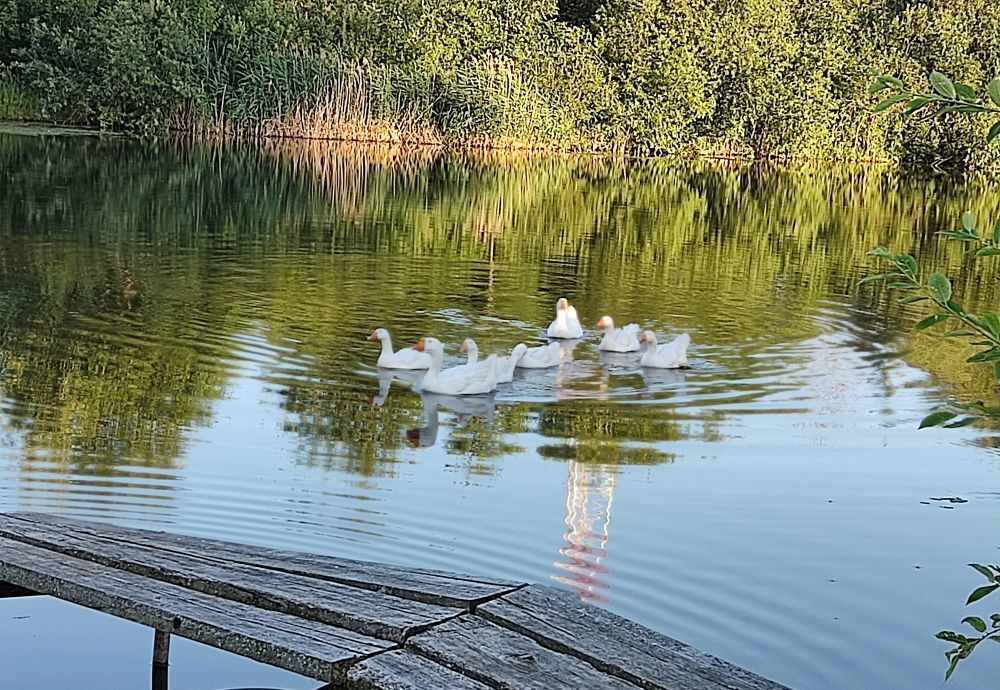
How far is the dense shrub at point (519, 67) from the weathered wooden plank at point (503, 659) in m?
27.6

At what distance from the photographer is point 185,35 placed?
106ft

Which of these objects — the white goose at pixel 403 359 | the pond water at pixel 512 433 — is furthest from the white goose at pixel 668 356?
the white goose at pixel 403 359

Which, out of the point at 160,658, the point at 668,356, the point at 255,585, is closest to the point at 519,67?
the point at 668,356

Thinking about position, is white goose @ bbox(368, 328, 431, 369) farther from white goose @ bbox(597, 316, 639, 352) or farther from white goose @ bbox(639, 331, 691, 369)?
white goose @ bbox(597, 316, 639, 352)

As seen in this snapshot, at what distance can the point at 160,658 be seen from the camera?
4.07 m

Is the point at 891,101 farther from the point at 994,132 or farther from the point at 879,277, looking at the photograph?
the point at 879,277

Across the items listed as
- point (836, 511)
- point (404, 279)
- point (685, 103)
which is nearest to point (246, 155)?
point (685, 103)

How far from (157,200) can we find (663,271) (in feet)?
25.2

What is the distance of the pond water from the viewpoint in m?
5.55

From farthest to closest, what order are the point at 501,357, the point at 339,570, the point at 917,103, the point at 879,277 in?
the point at 501,357 < the point at 339,570 < the point at 879,277 < the point at 917,103

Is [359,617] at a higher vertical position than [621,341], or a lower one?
higher

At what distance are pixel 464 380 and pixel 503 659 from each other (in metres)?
6.47

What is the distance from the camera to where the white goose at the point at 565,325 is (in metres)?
11.5

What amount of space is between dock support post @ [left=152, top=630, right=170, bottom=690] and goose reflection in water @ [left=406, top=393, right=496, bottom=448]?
418 centimetres
